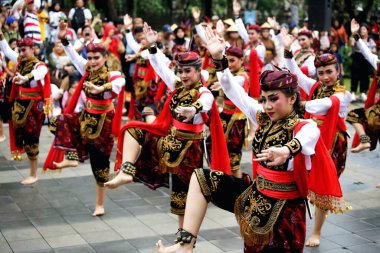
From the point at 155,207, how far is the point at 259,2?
2950 cm

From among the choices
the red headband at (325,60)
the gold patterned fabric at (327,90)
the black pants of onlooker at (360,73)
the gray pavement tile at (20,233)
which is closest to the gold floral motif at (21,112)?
the gray pavement tile at (20,233)

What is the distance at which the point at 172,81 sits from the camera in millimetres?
6461

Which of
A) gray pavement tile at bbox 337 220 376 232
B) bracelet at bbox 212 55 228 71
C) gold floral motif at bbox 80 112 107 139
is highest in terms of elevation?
bracelet at bbox 212 55 228 71

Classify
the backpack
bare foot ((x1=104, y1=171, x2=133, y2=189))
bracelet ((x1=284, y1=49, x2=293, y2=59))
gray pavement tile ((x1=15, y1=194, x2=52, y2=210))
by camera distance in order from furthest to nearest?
1. the backpack
2. gray pavement tile ((x1=15, y1=194, x2=52, y2=210))
3. bracelet ((x1=284, y1=49, x2=293, y2=59))
4. bare foot ((x1=104, y1=171, x2=133, y2=189))

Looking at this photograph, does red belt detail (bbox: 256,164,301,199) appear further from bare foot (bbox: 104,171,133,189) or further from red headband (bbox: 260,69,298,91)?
bare foot (bbox: 104,171,133,189)

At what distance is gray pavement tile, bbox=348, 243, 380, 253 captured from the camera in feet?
20.2

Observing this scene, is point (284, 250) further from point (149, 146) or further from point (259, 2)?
point (259, 2)

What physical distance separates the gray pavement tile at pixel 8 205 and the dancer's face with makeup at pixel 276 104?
422 centimetres

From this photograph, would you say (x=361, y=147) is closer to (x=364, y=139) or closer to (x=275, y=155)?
(x=364, y=139)

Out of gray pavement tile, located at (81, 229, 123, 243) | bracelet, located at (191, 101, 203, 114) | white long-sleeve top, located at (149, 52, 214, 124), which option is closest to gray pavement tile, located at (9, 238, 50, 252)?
gray pavement tile, located at (81, 229, 123, 243)

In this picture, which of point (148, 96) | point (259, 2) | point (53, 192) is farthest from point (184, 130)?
point (259, 2)

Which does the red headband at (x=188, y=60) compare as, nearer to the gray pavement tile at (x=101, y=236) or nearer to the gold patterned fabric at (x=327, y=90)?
the gold patterned fabric at (x=327, y=90)

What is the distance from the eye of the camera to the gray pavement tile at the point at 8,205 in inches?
298

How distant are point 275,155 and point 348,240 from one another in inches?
115
